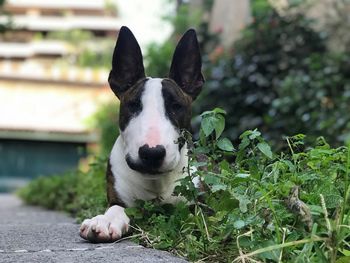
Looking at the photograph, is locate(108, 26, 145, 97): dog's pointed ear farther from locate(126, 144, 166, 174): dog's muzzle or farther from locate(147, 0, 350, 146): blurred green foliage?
locate(147, 0, 350, 146): blurred green foliage

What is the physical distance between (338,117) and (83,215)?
304 centimetres

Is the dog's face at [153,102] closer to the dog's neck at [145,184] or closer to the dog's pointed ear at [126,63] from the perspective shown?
the dog's pointed ear at [126,63]

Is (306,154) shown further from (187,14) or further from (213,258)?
(187,14)

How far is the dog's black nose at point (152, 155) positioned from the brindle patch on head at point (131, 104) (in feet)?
0.80

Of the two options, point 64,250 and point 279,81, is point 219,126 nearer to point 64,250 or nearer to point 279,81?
point 64,250

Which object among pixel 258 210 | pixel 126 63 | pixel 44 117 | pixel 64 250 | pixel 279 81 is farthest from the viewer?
pixel 44 117

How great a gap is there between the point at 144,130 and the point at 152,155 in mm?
116

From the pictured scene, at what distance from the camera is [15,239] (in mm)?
2836

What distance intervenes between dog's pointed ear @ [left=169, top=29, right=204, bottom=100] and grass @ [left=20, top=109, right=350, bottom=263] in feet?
1.88

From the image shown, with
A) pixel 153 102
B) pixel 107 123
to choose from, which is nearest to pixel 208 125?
pixel 153 102

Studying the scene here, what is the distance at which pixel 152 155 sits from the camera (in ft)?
→ 8.75

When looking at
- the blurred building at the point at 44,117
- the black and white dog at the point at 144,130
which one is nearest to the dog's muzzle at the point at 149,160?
the black and white dog at the point at 144,130

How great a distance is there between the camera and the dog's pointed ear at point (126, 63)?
3152 millimetres

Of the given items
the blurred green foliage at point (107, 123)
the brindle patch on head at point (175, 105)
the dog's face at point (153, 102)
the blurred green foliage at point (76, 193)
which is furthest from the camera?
the blurred green foliage at point (107, 123)
